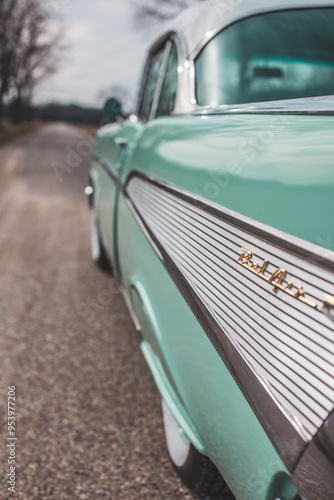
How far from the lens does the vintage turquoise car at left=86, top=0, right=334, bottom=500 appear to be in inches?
34.6

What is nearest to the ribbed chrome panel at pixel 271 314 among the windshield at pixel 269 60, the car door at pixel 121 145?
the windshield at pixel 269 60

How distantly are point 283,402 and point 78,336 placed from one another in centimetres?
228

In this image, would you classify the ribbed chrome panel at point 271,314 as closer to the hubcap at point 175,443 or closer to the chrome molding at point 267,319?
the chrome molding at point 267,319

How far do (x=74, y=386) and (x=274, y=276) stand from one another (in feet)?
5.93

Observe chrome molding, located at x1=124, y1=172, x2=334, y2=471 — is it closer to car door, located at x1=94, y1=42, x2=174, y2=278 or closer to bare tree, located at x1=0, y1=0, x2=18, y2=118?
car door, located at x1=94, y1=42, x2=174, y2=278

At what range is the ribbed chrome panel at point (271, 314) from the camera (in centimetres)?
84

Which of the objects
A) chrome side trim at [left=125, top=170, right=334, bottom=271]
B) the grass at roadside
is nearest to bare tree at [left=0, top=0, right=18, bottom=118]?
the grass at roadside

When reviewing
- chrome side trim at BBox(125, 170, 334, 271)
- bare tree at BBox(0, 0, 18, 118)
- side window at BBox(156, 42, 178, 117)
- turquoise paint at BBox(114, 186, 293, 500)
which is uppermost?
bare tree at BBox(0, 0, 18, 118)

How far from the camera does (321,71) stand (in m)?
2.09

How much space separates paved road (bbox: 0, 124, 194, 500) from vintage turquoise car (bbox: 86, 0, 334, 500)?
0.83 ft

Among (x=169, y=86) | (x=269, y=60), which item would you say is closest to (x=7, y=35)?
(x=169, y=86)

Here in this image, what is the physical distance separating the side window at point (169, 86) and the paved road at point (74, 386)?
57.4 inches

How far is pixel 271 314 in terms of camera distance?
969 millimetres

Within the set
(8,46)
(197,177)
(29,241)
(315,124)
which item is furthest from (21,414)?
(8,46)
